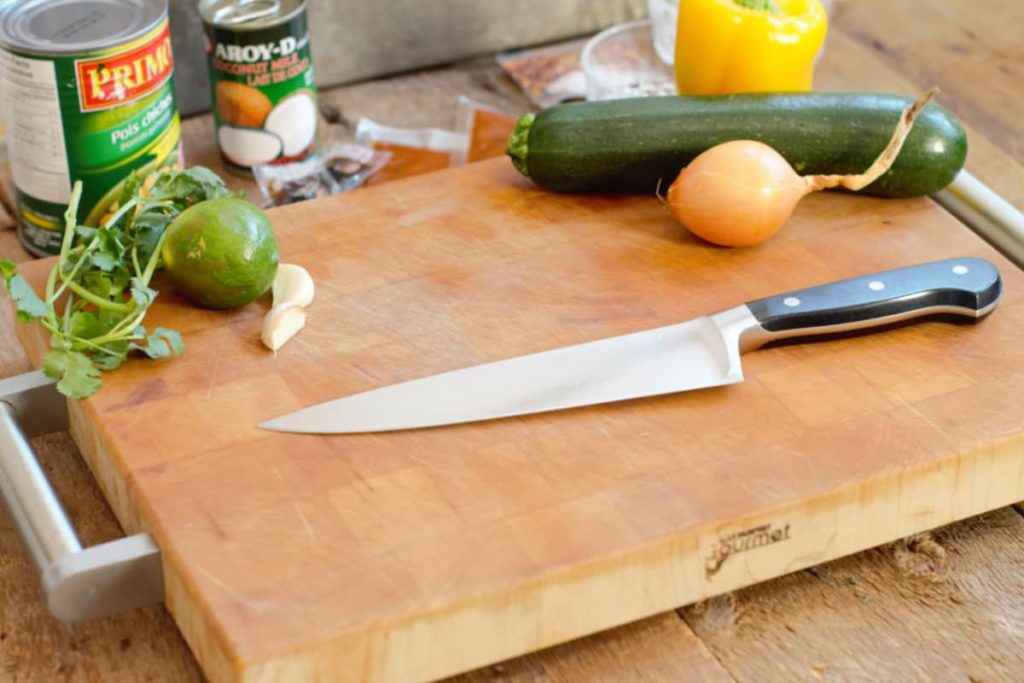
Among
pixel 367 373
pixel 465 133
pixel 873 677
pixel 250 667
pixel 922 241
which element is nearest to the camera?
pixel 250 667

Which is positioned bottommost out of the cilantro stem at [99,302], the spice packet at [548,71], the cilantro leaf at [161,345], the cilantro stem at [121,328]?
the spice packet at [548,71]

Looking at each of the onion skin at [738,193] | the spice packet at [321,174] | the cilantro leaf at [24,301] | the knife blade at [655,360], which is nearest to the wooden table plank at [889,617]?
the knife blade at [655,360]

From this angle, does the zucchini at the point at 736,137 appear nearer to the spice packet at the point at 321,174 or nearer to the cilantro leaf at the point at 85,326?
the spice packet at the point at 321,174

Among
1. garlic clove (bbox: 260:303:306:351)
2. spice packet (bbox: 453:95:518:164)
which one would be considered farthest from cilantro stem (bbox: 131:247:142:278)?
spice packet (bbox: 453:95:518:164)

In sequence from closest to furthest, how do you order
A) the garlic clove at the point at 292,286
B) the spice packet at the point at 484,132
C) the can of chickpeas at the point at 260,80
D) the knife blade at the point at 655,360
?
the knife blade at the point at 655,360 → the garlic clove at the point at 292,286 → the can of chickpeas at the point at 260,80 → the spice packet at the point at 484,132

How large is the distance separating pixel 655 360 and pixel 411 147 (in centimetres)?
54

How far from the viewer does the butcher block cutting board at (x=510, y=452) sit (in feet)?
Answer: 2.86

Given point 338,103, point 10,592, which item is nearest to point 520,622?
point 10,592

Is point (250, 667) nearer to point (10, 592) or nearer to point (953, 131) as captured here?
point (10, 592)

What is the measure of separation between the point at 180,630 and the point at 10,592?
143 mm

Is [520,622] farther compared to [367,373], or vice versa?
[367,373]

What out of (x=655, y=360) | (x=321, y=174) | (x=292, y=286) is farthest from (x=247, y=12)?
(x=655, y=360)

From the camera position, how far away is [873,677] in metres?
0.93

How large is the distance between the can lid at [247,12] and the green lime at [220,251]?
317mm
